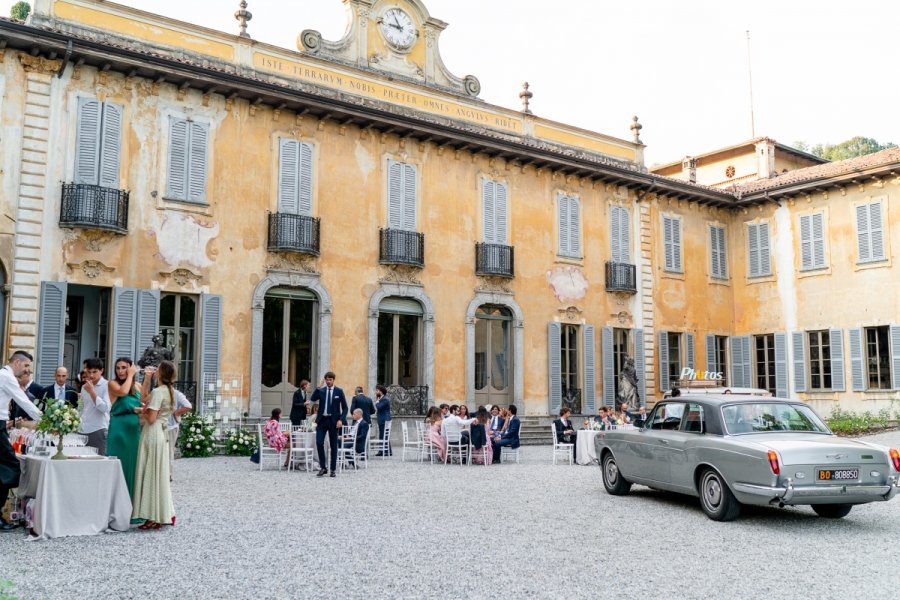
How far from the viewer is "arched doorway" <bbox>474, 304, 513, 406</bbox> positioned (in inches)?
814

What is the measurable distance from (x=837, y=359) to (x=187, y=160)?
17.9 m

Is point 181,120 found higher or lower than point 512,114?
lower

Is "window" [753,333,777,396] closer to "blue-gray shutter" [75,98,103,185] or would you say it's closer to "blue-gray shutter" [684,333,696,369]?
"blue-gray shutter" [684,333,696,369]

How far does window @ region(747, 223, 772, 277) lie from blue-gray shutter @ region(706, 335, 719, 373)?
2.47 m

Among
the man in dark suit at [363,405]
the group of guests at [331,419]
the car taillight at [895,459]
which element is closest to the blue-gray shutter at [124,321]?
the group of guests at [331,419]

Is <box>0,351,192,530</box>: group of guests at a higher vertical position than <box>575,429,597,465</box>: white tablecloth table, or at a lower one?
higher

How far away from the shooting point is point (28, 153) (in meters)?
15.0

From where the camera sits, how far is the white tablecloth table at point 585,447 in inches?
596

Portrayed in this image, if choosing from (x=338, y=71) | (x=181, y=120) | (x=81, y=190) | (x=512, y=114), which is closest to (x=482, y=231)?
(x=512, y=114)

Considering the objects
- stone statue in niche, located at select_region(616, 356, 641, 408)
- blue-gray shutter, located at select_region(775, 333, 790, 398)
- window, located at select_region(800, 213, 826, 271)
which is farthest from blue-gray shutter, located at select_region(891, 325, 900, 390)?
stone statue in niche, located at select_region(616, 356, 641, 408)

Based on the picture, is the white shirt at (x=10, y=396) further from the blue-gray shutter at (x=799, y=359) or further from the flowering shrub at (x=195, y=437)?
the blue-gray shutter at (x=799, y=359)

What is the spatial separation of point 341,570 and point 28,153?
40.0 feet

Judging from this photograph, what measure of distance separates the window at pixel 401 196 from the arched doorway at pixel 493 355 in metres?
2.98

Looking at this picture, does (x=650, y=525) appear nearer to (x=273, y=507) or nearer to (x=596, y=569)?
(x=596, y=569)
